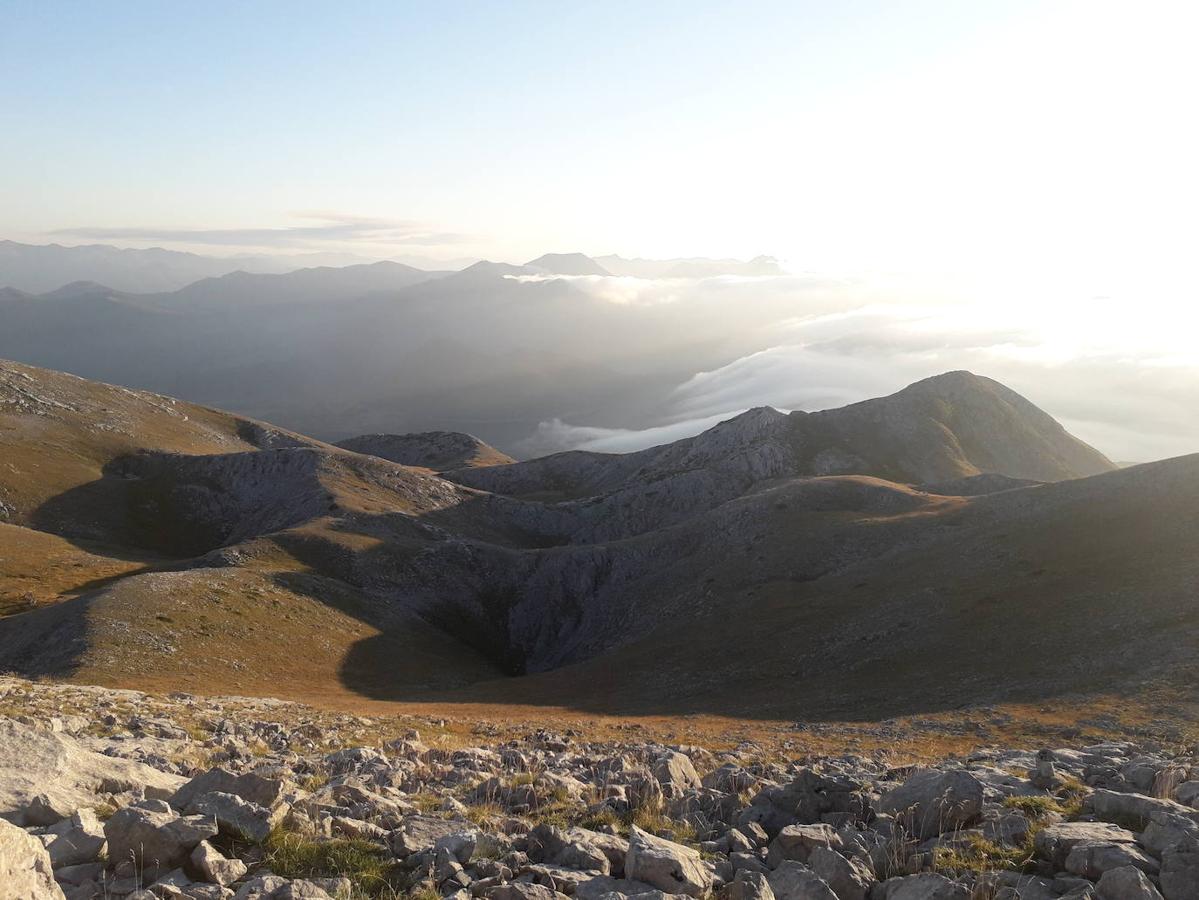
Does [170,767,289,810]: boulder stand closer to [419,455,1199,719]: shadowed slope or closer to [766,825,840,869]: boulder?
[766,825,840,869]: boulder

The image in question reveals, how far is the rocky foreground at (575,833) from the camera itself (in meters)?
11.2

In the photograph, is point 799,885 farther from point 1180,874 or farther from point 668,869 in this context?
point 1180,874

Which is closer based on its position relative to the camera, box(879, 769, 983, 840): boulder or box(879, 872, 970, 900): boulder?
box(879, 872, 970, 900): boulder

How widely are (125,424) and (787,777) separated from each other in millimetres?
172211

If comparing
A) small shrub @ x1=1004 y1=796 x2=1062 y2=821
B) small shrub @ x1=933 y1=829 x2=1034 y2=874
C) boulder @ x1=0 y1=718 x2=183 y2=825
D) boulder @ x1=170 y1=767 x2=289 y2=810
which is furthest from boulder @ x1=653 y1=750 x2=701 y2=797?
boulder @ x1=0 y1=718 x2=183 y2=825

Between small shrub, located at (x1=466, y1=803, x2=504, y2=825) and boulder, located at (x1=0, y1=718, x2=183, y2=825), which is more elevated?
boulder, located at (x1=0, y1=718, x2=183, y2=825)

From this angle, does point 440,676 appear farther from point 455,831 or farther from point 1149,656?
point 455,831

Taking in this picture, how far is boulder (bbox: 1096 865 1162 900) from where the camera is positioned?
11.1 metres

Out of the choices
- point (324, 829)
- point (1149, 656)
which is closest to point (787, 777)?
point (324, 829)

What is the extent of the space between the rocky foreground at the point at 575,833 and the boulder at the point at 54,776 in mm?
44

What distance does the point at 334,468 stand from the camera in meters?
145

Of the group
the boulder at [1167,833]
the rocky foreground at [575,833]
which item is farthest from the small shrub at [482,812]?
the boulder at [1167,833]

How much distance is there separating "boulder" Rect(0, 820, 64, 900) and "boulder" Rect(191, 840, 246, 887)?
170cm

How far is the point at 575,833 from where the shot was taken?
1348 centimetres
